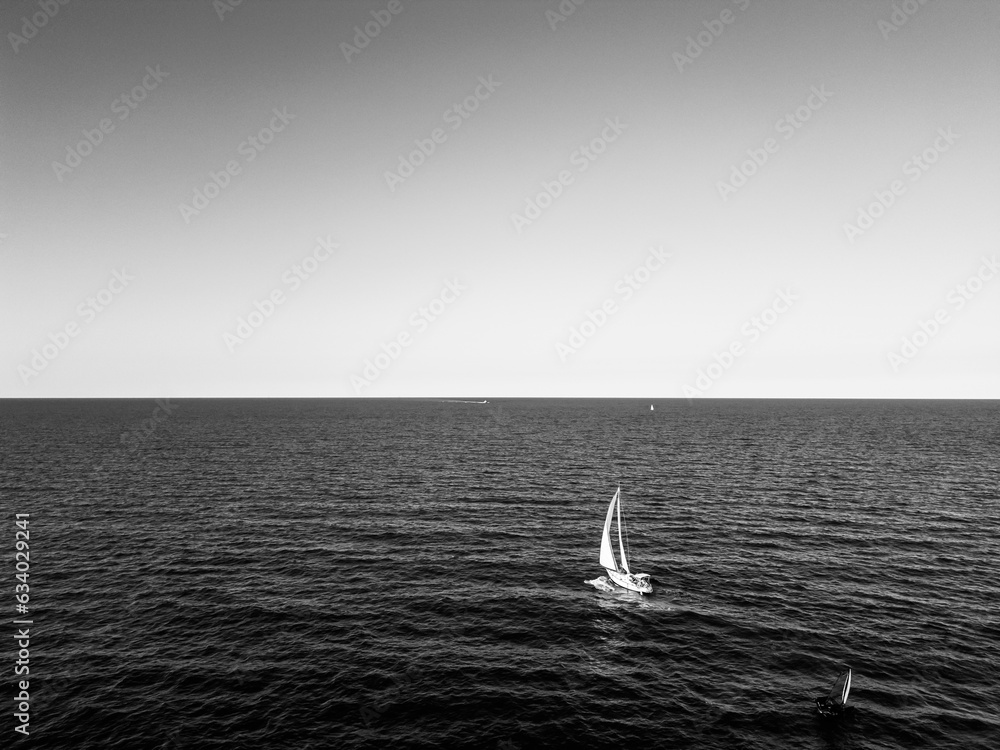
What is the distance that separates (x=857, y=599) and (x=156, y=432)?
18423cm

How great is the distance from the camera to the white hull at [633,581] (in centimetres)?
4256

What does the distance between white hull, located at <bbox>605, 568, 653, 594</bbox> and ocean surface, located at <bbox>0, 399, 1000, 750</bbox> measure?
0.94 meters

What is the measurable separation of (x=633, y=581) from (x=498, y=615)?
12.1 m

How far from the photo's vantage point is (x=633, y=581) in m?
43.0

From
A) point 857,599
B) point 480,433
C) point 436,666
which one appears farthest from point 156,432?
point 857,599

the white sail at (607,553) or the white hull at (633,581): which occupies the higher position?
the white sail at (607,553)

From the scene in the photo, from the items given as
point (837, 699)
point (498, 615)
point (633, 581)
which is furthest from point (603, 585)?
point (837, 699)

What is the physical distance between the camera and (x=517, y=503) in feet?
236

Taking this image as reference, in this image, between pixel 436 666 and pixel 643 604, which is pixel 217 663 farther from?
pixel 643 604

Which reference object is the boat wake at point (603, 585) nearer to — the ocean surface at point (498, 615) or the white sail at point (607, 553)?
the ocean surface at point (498, 615)

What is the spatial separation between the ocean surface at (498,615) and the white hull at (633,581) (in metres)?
0.94

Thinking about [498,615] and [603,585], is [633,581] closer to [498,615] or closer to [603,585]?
[603,585]

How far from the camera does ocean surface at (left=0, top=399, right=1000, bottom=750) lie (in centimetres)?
2712

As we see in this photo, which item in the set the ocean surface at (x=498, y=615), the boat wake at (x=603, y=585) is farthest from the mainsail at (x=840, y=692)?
the boat wake at (x=603, y=585)
